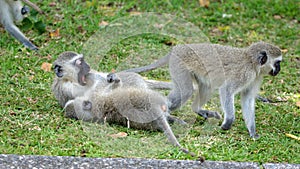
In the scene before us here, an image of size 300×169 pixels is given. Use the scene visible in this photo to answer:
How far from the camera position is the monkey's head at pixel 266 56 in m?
6.75

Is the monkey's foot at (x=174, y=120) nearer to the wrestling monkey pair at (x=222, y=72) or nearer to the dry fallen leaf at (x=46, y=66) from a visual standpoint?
the wrestling monkey pair at (x=222, y=72)

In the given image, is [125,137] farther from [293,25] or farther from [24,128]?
[293,25]

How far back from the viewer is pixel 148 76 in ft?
25.4

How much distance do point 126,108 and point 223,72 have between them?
130 cm

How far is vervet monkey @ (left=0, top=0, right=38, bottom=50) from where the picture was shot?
29.1ft

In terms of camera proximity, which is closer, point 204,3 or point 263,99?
point 263,99

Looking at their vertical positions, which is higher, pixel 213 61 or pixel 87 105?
pixel 213 61

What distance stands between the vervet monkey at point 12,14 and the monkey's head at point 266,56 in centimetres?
347

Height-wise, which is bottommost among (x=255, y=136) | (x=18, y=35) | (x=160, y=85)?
(x=255, y=136)

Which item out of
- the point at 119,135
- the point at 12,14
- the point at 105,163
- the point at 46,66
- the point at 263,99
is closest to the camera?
the point at 105,163

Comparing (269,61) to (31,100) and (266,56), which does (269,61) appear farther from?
(31,100)

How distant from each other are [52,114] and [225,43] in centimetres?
341


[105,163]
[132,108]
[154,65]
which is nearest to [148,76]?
[154,65]

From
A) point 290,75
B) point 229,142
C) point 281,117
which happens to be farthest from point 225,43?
point 229,142
